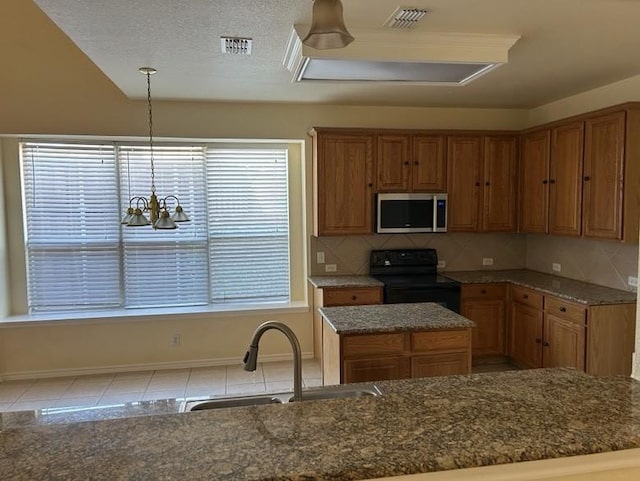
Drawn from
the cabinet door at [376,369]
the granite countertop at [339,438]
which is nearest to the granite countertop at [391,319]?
the cabinet door at [376,369]

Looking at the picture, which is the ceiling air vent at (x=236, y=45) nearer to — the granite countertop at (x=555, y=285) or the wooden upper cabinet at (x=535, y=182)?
the granite countertop at (x=555, y=285)

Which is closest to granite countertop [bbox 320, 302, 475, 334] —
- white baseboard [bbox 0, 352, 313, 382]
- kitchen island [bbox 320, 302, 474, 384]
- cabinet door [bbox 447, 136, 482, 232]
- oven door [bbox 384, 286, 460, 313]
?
kitchen island [bbox 320, 302, 474, 384]

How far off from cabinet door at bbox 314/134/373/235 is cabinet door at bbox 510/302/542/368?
69.6 inches

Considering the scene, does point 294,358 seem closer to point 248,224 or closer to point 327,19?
point 327,19

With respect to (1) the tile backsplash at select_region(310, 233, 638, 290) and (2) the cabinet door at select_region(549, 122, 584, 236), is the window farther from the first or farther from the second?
(2) the cabinet door at select_region(549, 122, 584, 236)

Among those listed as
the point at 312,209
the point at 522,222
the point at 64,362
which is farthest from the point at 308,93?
the point at 64,362

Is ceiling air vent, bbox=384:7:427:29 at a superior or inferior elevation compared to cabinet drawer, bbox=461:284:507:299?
superior

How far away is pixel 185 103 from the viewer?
4.43m

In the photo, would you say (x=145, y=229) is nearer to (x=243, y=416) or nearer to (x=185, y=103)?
(x=185, y=103)

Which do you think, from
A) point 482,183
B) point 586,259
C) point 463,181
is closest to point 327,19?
point 463,181

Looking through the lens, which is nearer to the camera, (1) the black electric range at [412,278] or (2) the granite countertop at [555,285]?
(2) the granite countertop at [555,285]

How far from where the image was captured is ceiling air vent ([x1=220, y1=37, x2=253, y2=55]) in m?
2.73

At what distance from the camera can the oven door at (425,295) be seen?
13.8ft

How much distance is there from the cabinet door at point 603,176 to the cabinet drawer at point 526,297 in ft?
2.26
